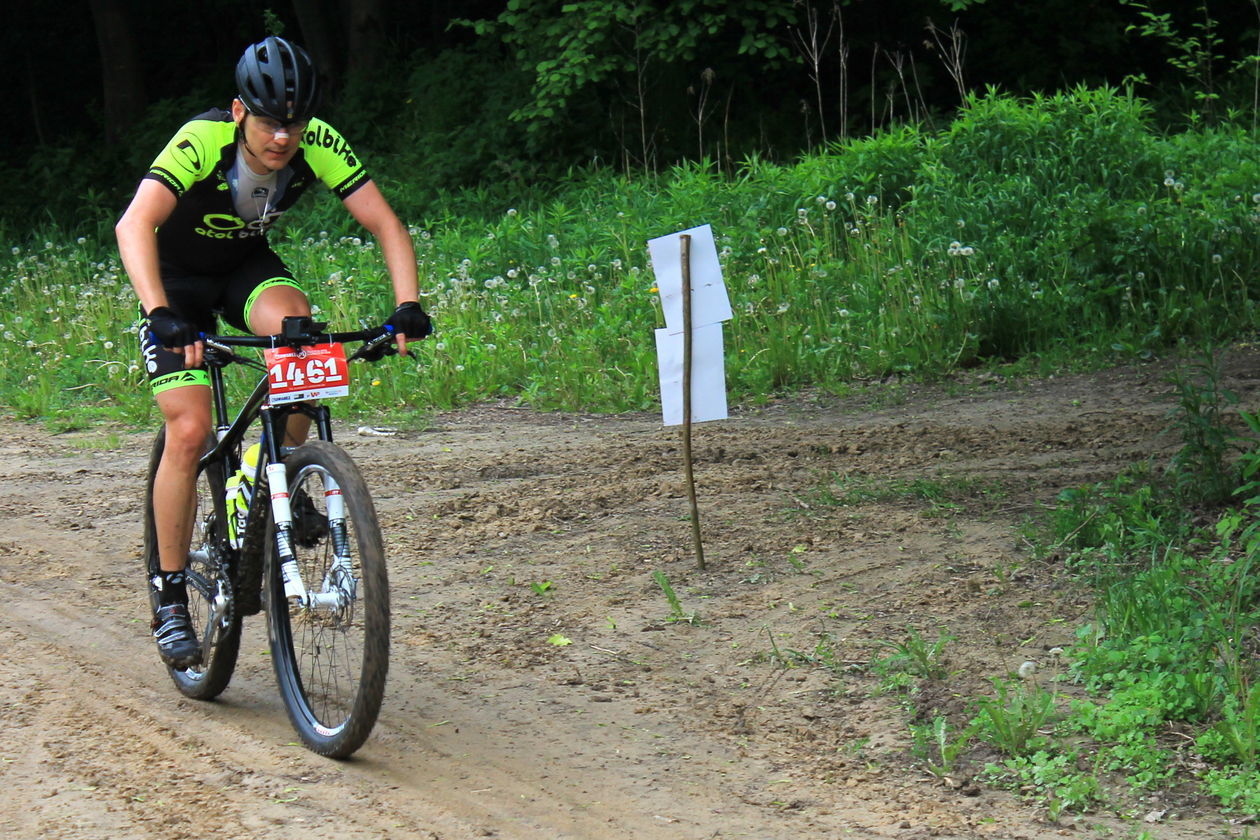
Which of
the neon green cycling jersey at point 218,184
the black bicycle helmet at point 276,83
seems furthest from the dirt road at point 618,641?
the black bicycle helmet at point 276,83

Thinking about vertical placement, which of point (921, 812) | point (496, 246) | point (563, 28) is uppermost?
point (563, 28)

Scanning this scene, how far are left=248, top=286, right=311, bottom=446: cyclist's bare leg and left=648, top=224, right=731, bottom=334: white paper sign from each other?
1.71 m

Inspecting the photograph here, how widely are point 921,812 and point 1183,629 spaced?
1224 mm

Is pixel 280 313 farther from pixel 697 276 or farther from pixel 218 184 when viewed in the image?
pixel 697 276

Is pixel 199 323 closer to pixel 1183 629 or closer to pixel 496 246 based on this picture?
pixel 1183 629

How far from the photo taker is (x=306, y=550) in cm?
423

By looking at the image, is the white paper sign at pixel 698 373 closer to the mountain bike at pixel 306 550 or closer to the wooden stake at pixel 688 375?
the wooden stake at pixel 688 375

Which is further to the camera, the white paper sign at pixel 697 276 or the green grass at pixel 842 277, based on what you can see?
the green grass at pixel 842 277

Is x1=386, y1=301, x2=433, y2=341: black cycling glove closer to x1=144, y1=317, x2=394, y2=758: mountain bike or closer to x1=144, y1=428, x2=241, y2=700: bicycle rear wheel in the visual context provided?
x1=144, y1=317, x2=394, y2=758: mountain bike

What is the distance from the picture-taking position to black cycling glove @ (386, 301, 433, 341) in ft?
13.7

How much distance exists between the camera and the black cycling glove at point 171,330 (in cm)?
390

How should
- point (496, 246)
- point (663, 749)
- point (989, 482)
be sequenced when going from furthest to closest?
point (496, 246)
point (989, 482)
point (663, 749)

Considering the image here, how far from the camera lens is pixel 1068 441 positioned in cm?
729

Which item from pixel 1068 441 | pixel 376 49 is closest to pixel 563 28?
pixel 376 49
